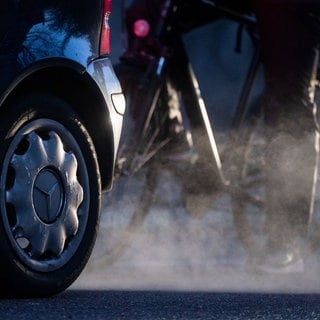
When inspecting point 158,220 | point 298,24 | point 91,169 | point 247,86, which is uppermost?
point 91,169

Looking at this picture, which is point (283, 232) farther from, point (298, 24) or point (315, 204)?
point (298, 24)

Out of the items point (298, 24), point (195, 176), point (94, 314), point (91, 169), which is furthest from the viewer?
point (195, 176)

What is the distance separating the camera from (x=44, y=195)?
550 centimetres

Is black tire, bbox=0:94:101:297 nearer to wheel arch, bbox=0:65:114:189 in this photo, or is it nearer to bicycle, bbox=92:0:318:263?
wheel arch, bbox=0:65:114:189

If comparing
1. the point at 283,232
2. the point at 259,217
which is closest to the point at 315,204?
the point at 283,232

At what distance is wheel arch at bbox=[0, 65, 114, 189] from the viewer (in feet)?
18.4

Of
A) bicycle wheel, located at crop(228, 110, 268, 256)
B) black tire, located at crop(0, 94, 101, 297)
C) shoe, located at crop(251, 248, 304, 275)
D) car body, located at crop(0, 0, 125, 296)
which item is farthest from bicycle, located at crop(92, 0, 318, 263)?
black tire, located at crop(0, 94, 101, 297)

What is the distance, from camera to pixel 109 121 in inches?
233

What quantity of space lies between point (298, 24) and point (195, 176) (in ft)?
4.43

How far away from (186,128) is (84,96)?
3464 millimetres

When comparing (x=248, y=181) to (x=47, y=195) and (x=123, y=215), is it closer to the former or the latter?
(x=123, y=215)

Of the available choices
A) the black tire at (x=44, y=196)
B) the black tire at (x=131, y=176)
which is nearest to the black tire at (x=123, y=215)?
the black tire at (x=131, y=176)

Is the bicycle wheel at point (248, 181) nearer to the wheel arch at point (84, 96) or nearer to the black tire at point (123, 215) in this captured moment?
the black tire at point (123, 215)

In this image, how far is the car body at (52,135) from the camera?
211 inches
